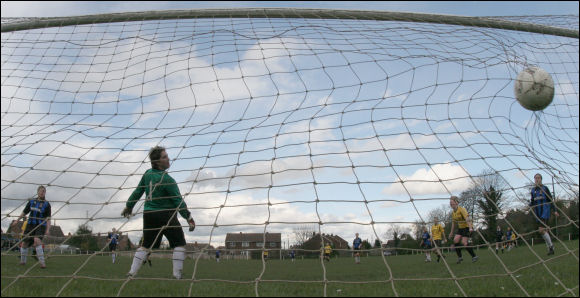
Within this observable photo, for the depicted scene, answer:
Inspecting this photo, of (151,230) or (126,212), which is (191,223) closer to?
(151,230)

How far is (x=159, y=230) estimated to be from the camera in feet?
12.8

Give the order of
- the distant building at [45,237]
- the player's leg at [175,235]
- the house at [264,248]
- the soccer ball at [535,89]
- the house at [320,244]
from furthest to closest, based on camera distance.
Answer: the soccer ball at [535,89]
the distant building at [45,237]
the player's leg at [175,235]
the house at [264,248]
the house at [320,244]

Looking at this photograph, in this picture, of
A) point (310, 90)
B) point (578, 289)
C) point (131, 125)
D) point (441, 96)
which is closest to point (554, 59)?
point (441, 96)

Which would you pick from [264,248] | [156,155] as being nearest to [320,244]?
[264,248]

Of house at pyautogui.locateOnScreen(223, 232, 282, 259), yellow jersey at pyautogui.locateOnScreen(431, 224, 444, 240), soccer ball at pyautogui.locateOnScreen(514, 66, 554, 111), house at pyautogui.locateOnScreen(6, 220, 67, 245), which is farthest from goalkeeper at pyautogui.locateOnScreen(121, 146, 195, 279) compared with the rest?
yellow jersey at pyautogui.locateOnScreen(431, 224, 444, 240)

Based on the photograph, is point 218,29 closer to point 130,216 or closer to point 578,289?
point 130,216

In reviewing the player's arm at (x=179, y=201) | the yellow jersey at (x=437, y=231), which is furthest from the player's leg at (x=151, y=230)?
the yellow jersey at (x=437, y=231)

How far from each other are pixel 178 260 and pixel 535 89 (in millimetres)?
3972

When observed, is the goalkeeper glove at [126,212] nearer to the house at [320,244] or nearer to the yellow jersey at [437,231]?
the house at [320,244]

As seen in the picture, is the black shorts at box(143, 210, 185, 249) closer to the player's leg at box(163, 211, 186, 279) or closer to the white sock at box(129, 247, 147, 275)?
the player's leg at box(163, 211, 186, 279)

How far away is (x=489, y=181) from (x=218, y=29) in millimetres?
3790

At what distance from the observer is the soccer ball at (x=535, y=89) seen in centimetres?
462

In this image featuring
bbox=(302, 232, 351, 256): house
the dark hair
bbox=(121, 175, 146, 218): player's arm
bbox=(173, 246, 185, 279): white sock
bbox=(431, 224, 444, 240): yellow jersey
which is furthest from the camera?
bbox=(431, 224, 444, 240): yellow jersey

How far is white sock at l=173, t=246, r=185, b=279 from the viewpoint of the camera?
3.71 metres
